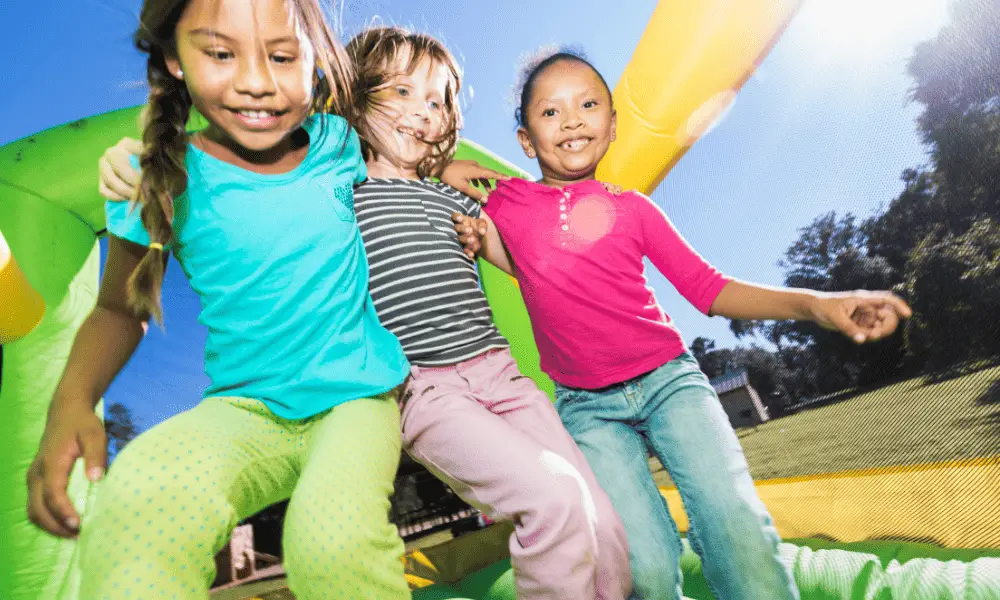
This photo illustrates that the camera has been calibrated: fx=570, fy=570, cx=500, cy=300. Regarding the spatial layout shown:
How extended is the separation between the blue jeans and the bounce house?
382 millimetres

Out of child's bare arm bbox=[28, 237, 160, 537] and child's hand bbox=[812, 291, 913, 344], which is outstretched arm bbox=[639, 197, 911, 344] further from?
child's bare arm bbox=[28, 237, 160, 537]

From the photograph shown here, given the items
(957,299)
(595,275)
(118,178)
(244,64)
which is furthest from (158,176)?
(957,299)

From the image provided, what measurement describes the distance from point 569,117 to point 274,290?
0.66m

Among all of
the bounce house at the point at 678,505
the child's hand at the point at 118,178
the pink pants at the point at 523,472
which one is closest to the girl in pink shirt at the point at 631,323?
the pink pants at the point at 523,472

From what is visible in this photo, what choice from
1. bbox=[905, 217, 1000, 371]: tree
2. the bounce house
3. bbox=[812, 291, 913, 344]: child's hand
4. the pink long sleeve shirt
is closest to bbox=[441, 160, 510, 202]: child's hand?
the pink long sleeve shirt

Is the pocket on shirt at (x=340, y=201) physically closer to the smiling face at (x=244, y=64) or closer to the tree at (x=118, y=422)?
the smiling face at (x=244, y=64)

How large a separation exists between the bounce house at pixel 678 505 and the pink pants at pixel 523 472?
65cm

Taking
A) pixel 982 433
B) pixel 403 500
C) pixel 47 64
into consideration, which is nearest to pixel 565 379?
pixel 982 433

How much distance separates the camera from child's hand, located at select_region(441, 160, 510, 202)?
116 cm

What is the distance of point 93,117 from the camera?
1406mm

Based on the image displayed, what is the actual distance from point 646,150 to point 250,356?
1.05 m

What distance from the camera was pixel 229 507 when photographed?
24.7 inches

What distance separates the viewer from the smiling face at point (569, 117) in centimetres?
113

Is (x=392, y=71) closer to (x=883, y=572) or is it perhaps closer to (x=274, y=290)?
(x=274, y=290)
